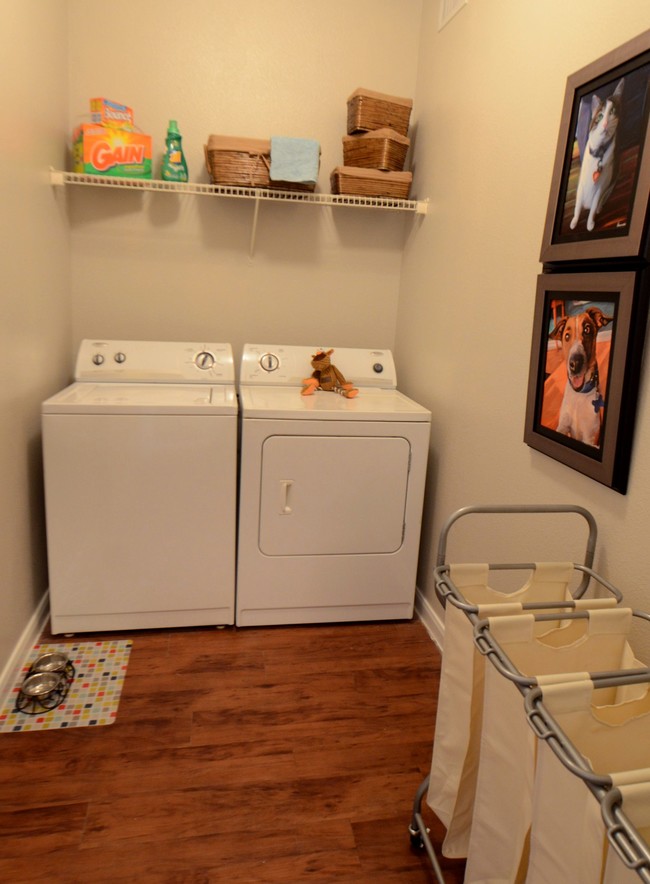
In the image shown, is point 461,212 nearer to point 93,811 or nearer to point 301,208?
point 301,208

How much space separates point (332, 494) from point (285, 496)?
174 mm

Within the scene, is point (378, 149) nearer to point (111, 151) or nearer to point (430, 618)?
point (111, 151)

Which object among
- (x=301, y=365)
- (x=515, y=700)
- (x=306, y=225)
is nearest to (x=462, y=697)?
(x=515, y=700)

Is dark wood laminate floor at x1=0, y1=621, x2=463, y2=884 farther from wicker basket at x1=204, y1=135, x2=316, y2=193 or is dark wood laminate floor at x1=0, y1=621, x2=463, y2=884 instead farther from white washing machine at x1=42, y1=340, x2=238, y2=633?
wicker basket at x1=204, y1=135, x2=316, y2=193

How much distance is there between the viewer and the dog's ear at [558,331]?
1619 mm

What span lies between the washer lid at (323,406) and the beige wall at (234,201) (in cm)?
47

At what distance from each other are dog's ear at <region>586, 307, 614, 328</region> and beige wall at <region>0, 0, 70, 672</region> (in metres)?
1.61

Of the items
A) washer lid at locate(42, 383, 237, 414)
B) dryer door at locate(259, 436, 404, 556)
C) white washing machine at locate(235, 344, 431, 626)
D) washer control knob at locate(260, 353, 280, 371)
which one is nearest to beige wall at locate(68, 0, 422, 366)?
washer control knob at locate(260, 353, 280, 371)

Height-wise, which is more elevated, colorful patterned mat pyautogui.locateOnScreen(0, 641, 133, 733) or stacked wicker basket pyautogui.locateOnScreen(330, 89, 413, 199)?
stacked wicker basket pyautogui.locateOnScreen(330, 89, 413, 199)

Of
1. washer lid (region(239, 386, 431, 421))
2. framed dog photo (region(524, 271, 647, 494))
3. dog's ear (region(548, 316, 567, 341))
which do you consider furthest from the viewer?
washer lid (region(239, 386, 431, 421))

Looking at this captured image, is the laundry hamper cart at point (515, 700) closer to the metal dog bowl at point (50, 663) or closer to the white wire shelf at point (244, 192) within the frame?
the metal dog bowl at point (50, 663)

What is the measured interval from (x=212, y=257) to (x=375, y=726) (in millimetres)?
1986

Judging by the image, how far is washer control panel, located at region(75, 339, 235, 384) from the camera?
2.60 meters

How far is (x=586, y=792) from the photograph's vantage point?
2.77ft
